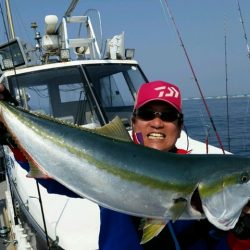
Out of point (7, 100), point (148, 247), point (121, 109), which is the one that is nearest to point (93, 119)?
point (121, 109)

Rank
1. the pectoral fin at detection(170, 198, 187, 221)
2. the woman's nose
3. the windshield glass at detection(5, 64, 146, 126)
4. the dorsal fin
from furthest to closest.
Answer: the windshield glass at detection(5, 64, 146, 126)
the woman's nose
the dorsal fin
the pectoral fin at detection(170, 198, 187, 221)

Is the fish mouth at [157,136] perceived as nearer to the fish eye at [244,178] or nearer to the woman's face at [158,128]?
the woman's face at [158,128]

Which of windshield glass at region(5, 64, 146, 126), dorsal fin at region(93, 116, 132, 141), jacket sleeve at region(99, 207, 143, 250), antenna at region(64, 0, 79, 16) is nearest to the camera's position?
dorsal fin at region(93, 116, 132, 141)

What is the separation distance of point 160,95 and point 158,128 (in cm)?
24

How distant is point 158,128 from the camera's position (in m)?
2.83

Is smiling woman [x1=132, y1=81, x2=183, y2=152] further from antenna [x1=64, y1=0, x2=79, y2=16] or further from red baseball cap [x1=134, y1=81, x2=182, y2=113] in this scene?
antenna [x1=64, y1=0, x2=79, y2=16]

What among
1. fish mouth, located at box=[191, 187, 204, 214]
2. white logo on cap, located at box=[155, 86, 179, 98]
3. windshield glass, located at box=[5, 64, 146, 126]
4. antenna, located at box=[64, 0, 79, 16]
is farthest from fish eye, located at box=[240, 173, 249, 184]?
Answer: antenna, located at box=[64, 0, 79, 16]

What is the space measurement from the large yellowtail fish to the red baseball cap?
592mm

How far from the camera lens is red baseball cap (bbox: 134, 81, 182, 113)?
113 inches

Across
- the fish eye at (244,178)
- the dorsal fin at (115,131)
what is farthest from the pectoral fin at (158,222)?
the dorsal fin at (115,131)

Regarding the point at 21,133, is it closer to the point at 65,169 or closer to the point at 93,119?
the point at 65,169

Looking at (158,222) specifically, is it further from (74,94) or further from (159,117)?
(74,94)

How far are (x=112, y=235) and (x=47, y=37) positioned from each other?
22.1 feet

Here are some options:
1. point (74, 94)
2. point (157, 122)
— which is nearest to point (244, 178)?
point (157, 122)
